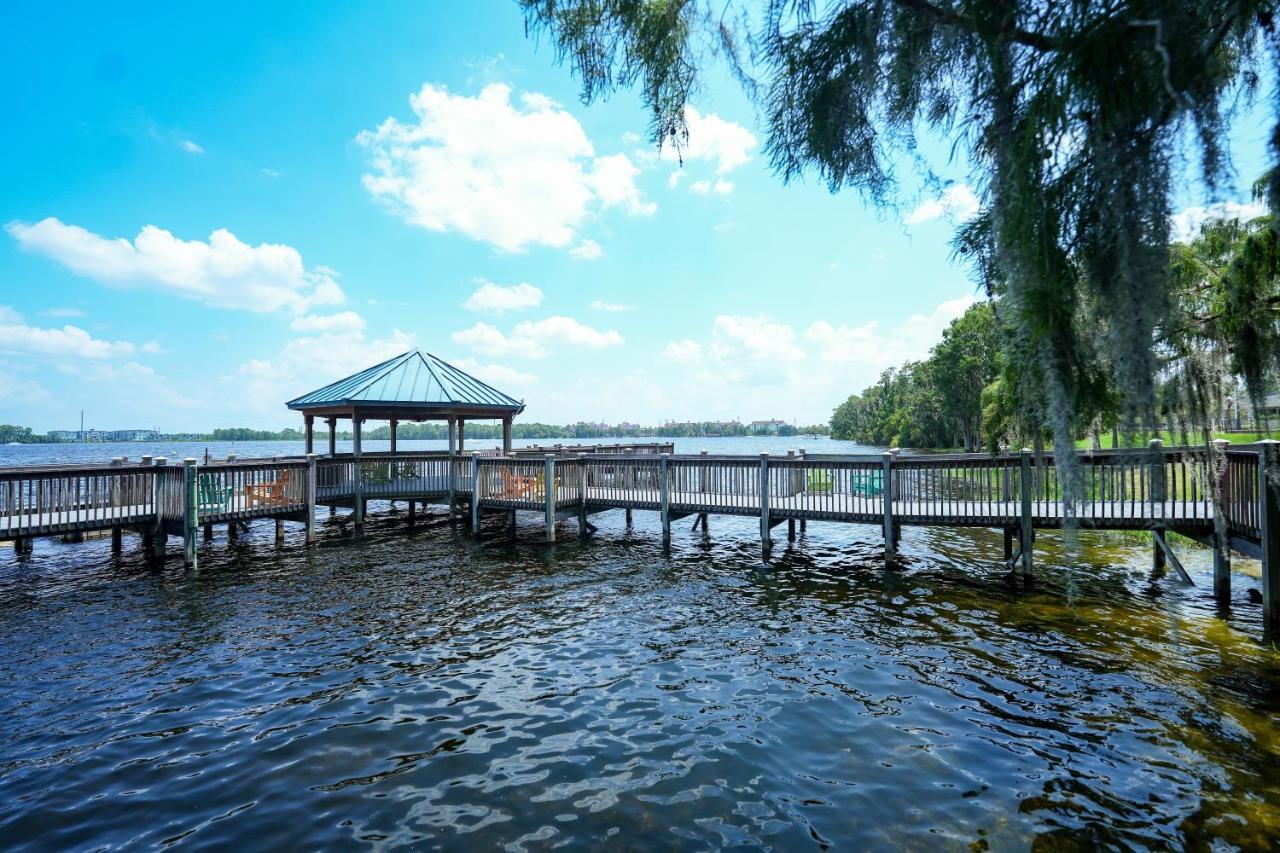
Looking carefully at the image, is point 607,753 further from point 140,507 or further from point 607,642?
point 140,507

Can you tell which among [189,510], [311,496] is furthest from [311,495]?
[189,510]

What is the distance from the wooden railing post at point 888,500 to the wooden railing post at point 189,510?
13.9m

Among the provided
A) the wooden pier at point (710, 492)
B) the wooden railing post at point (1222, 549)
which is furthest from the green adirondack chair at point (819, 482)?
the wooden railing post at point (1222, 549)

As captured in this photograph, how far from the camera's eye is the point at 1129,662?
682 cm

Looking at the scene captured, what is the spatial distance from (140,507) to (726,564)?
12.5 meters

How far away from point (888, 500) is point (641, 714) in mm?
7642

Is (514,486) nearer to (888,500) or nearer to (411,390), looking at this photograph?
(411,390)

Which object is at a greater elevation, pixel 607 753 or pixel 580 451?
pixel 580 451

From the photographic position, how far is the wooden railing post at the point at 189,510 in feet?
39.1

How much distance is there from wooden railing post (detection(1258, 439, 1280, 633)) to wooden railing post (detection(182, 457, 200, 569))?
17.0 meters

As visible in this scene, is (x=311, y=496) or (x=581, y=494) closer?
(x=311, y=496)

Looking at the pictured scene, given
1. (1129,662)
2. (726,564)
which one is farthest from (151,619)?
(1129,662)

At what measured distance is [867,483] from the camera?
12.6 meters

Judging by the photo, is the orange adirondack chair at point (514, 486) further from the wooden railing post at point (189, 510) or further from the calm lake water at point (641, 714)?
the wooden railing post at point (189, 510)
